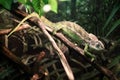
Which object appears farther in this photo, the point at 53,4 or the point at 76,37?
the point at 76,37

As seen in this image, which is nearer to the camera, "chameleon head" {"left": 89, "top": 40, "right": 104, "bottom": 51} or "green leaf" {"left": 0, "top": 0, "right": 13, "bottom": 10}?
"green leaf" {"left": 0, "top": 0, "right": 13, "bottom": 10}

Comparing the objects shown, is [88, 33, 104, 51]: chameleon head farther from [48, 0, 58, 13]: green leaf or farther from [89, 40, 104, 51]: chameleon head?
[48, 0, 58, 13]: green leaf

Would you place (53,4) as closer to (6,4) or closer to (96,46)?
(6,4)

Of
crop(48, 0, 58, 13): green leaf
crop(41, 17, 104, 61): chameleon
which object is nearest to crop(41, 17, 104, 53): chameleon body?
crop(41, 17, 104, 61): chameleon

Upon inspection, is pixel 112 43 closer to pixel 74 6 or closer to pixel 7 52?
pixel 7 52

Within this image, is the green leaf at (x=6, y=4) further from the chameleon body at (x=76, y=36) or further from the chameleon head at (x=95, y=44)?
the chameleon head at (x=95, y=44)

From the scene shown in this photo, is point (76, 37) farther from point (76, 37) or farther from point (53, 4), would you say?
point (53, 4)

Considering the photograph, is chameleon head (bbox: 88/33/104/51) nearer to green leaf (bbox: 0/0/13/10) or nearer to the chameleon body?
the chameleon body

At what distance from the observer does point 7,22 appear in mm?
1665

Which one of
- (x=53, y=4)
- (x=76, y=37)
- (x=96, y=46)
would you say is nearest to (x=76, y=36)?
(x=76, y=37)

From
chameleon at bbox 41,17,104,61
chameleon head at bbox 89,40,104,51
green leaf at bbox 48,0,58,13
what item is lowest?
chameleon head at bbox 89,40,104,51

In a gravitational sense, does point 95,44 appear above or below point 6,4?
below

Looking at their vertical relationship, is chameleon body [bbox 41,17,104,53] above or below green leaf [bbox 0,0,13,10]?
below

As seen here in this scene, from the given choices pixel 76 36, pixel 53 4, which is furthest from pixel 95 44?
pixel 53 4
